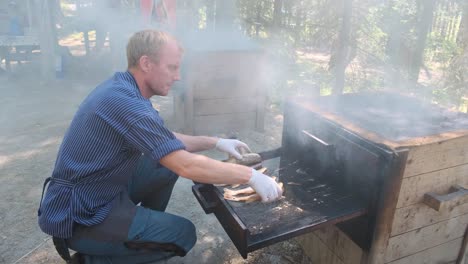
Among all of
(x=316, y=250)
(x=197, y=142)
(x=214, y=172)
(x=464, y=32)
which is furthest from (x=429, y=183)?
(x=464, y=32)

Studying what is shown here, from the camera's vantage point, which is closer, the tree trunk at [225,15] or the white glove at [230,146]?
the white glove at [230,146]

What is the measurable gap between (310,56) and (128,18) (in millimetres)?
6048

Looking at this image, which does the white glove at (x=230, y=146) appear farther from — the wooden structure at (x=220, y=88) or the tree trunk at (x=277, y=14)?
the tree trunk at (x=277, y=14)

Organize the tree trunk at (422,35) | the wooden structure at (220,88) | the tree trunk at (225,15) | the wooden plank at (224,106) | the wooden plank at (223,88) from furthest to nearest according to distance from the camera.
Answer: the tree trunk at (225,15), the tree trunk at (422,35), the wooden plank at (224,106), the wooden plank at (223,88), the wooden structure at (220,88)

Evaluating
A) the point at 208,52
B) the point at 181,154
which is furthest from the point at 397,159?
the point at 208,52

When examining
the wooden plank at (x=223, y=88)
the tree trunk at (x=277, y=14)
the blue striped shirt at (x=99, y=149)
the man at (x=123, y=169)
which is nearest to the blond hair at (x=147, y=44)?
the man at (x=123, y=169)

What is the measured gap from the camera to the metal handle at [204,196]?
1880 millimetres

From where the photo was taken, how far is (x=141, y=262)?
6.48 ft

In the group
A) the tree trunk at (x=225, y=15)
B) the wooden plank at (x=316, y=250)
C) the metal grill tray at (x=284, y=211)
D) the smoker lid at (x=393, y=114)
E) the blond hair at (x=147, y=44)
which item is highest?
the tree trunk at (x=225, y=15)

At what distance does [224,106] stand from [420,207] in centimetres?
314

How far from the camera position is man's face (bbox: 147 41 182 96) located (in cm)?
196

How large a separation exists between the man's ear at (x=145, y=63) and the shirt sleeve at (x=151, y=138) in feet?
1.21

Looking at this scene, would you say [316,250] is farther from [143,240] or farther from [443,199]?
[143,240]

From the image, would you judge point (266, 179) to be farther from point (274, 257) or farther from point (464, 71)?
point (464, 71)
